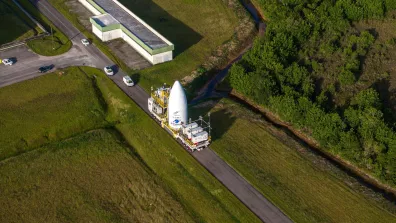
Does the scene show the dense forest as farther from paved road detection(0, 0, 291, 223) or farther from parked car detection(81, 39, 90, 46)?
parked car detection(81, 39, 90, 46)

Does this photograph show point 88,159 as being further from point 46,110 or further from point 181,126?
point 46,110

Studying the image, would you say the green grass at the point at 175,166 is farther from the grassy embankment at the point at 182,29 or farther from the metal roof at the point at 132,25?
the metal roof at the point at 132,25

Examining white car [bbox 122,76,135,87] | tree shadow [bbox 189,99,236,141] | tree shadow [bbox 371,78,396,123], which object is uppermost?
tree shadow [bbox 371,78,396,123]

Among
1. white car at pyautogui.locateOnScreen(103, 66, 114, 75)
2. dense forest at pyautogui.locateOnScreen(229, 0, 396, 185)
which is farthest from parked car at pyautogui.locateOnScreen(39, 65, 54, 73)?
dense forest at pyautogui.locateOnScreen(229, 0, 396, 185)

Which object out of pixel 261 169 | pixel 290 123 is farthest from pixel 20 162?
pixel 290 123

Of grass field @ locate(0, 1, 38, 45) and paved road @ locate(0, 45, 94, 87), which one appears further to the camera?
grass field @ locate(0, 1, 38, 45)

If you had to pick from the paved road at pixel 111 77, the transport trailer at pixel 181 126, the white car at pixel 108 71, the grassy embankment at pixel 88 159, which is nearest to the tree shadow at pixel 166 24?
the white car at pixel 108 71

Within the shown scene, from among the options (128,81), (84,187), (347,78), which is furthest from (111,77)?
(347,78)

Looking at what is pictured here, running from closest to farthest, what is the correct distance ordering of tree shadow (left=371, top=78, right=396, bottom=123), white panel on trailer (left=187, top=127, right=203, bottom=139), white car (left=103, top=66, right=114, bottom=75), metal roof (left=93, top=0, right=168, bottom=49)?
1. white panel on trailer (left=187, top=127, right=203, bottom=139)
2. tree shadow (left=371, top=78, right=396, bottom=123)
3. white car (left=103, top=66, right=114, bottom=75)
4. metal roof (left=93, top=0, right=168, bottom=49)
